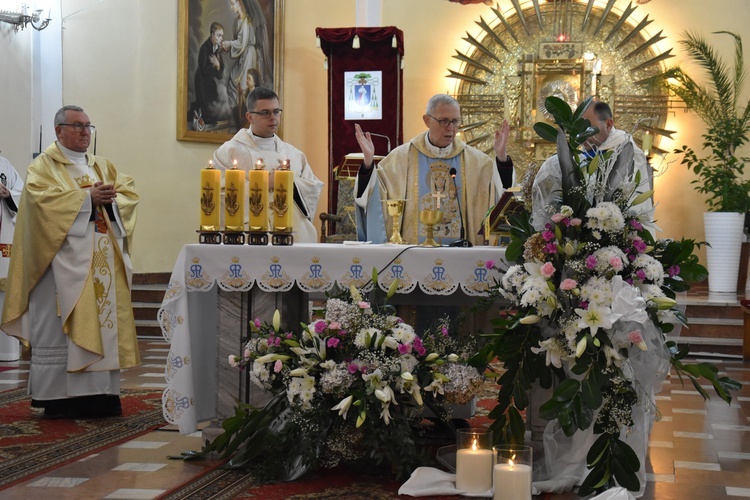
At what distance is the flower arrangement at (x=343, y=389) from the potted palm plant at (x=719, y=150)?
7.49 metres

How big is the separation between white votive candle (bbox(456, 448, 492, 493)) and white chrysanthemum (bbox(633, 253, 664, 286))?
2.97ft

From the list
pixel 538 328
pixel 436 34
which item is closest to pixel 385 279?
pixel 538 328

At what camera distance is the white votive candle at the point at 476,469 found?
3.65m

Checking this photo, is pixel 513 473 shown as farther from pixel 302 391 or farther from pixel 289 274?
pixel 289 274

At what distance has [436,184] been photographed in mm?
5656

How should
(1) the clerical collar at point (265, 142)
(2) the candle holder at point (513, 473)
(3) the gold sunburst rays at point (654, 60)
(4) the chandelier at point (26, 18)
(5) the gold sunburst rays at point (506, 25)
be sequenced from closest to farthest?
(2) the candle holder at point (513, 473) → (1) the clerical collar at point (265, 142) → (4) the chandelier at point (26, 18) → (3) the gold sunburst rays at point (654, 60) → (5) the gold sunburst rays at point (506, 25)

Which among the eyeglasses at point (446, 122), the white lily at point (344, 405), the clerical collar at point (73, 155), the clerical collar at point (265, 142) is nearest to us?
the white lily at point (344, 405)

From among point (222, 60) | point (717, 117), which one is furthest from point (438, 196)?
point (222, 60)

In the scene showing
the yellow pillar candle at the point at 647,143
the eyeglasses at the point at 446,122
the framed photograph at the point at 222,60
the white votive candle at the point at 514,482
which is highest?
the framed photograph at the point at 222,60

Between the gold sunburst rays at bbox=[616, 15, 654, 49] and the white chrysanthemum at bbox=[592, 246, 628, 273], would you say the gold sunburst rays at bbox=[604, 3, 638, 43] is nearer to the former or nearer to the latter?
the gold sunburst rays at bbox=[616, 15, 654, 49]

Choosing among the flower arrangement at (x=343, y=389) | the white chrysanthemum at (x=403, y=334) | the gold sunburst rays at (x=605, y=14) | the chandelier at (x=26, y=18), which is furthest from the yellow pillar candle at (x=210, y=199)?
the gold sunburst rays at (x=605, y=14)

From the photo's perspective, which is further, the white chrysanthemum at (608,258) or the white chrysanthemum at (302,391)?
the white chrysanthemum at (302,391)

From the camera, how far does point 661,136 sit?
12047 millimetres

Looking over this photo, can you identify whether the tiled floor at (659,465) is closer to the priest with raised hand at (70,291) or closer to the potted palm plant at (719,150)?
the priest with raised hand at (70,291)
